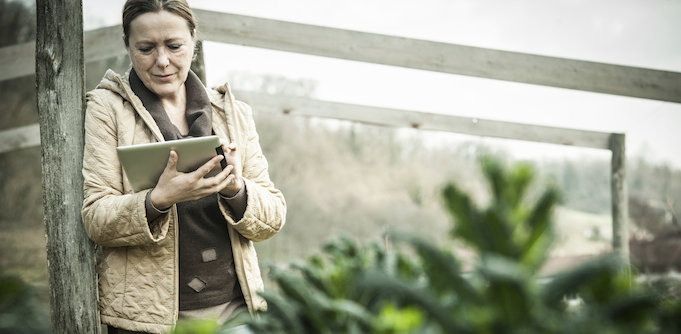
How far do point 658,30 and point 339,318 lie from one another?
16.5 feet

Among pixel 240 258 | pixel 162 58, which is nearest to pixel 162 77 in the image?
pixel 162 58

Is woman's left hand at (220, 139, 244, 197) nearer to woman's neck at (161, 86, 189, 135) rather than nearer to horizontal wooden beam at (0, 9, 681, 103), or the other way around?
woman's neck at (161, 86, 189, 135)

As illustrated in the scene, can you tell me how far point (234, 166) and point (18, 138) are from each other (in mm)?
3802

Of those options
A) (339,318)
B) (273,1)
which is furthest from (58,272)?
(273,1)

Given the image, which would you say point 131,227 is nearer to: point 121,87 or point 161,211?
point 161,211

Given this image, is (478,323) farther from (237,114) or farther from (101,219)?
(237,114)

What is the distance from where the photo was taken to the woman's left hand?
1479 millimetres

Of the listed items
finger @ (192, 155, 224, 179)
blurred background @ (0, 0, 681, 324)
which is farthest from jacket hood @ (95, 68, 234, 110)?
blurred background @ (0, 0, 681, 324)

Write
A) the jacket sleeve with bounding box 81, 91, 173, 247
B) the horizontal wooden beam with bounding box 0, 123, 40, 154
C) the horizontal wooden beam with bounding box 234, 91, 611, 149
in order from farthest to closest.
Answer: the horizontal wooden beam with bounding box 234, 91, 611, 149 < the horizontal wooden beam with bounding box 0, 123, 40, 154 < the jacket sleeve with bounding box 81, 91, 173, 247

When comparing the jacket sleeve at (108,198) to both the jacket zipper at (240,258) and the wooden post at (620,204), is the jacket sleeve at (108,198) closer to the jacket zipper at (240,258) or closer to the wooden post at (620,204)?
the jacket zipper at (240,258)

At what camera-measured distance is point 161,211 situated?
144 cm

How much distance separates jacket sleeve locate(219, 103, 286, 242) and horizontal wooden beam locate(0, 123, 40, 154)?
3503 mm

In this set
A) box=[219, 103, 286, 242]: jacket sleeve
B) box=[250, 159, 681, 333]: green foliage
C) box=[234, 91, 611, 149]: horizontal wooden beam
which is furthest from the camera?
box=[234, 91, 611, 149]: horizontal wooden beam

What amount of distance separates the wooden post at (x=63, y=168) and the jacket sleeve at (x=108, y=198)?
29 centimetres
